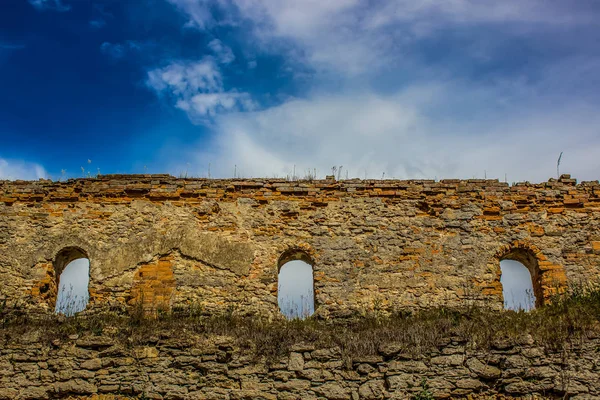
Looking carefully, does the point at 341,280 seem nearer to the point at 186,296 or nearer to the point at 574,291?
the point at 186,296

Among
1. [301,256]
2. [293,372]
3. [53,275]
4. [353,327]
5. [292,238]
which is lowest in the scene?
[293,372]

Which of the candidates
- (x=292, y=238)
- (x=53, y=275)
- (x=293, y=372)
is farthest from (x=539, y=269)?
(x=53, y=275)

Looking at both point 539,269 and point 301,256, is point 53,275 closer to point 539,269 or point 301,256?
point 301,256

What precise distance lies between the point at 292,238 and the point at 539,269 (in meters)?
4.17

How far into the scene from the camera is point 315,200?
10445 mm

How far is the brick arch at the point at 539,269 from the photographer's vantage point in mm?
9914

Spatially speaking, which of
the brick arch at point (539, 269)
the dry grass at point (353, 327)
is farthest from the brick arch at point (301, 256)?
the brick arch at point (539, 269)

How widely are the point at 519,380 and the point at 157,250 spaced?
5855 mm

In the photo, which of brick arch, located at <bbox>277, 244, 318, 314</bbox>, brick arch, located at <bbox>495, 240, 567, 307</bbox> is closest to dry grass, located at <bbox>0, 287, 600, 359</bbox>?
brick arch, located at <bbox>495, 240, 567, 307</bbox>

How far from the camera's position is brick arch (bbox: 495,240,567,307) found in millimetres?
9914

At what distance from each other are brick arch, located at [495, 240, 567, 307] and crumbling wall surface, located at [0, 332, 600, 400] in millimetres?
2021

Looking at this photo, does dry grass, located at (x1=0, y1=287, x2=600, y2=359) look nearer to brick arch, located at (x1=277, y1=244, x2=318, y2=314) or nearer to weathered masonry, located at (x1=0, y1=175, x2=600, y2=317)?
weathered masonry, located at (x1=0, y1=175, x2=600, y2=317)

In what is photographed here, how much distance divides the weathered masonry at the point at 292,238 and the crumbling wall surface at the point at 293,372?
162 centimetres

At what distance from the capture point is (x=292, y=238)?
10.2 m
